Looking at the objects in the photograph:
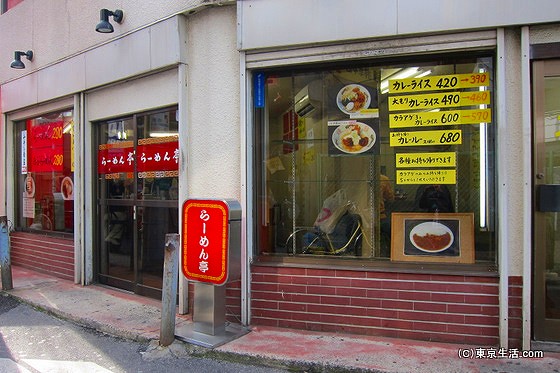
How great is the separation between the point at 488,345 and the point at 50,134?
758 cm

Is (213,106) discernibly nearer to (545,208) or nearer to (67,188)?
(545,208)

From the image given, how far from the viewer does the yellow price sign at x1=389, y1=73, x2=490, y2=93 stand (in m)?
4.47

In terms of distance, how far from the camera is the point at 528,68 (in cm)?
413

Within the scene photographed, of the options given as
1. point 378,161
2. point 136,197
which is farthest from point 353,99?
point 136,197

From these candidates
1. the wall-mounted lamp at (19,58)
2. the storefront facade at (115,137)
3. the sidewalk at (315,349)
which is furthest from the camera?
the wall-mounted lamp at (19,58)

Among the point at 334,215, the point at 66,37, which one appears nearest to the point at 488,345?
the point at 334,215

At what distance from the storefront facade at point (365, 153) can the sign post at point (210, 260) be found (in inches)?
16.3

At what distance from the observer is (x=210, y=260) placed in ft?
14.7

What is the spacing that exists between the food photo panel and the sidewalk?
1991 millimetres

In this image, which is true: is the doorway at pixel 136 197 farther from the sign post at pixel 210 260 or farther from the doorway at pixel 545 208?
the doorway at pixel 545 208

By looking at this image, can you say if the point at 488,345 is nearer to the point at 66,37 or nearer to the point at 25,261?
the point at 66,37

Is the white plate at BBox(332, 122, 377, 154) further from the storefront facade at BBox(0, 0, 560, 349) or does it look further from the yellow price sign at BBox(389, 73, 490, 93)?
the yellow price sign at BBox(389, 73, 490, 93)

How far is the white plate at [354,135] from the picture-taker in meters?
4.87

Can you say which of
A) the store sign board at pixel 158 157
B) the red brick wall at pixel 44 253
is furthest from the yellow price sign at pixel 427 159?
the red brick wall at pixel 44 253
